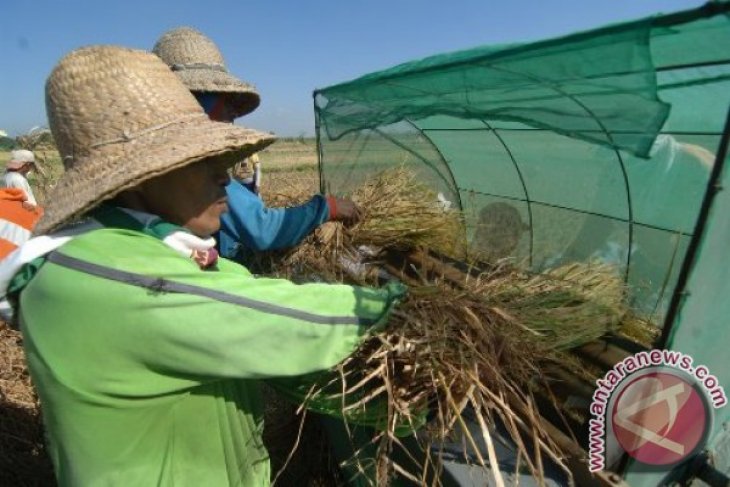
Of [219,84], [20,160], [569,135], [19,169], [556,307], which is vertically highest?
[219,84]

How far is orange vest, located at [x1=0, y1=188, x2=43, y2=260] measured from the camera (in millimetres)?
3910

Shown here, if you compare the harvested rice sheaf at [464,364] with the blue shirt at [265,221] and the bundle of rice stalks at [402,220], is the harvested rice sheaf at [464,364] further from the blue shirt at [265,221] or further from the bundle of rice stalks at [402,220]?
the bundle of rice stalks at [402,220]

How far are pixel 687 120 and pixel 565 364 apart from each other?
1.42 meters

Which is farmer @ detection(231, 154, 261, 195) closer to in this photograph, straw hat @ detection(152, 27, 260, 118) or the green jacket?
straw hat @ detection(152, 27, 260, 118)

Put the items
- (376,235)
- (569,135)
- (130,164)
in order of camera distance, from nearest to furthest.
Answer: (130,164), (569,135), (376,235)

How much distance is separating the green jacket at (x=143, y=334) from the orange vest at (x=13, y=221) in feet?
11.3

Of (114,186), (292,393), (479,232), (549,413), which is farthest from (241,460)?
(479,232)

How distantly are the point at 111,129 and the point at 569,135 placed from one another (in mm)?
1507

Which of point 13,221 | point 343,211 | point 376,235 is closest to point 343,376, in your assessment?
point 343,211

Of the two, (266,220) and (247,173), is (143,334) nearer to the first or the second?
(266,220)

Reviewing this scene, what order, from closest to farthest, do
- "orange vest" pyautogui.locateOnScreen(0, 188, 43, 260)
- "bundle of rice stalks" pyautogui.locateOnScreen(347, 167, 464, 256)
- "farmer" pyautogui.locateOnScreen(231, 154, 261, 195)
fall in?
"bundle of rice stalks" pyautogui.locateOnScreen(347, 167, 464, 256), "farmer" pyautogui.locateOnScreen(231, 154, 261, 195), "orange vest" pyautogui.locateOnScreen(0, 188, 43, 260)

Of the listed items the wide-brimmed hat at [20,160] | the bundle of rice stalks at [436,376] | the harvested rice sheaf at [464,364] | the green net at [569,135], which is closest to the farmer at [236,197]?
the green net at [569,135]

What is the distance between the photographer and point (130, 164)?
1036 millimetres

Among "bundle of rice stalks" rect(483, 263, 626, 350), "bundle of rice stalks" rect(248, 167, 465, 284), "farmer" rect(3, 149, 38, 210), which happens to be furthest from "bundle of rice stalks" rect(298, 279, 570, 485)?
"farmer" rect(3, 149, 38, 210)
